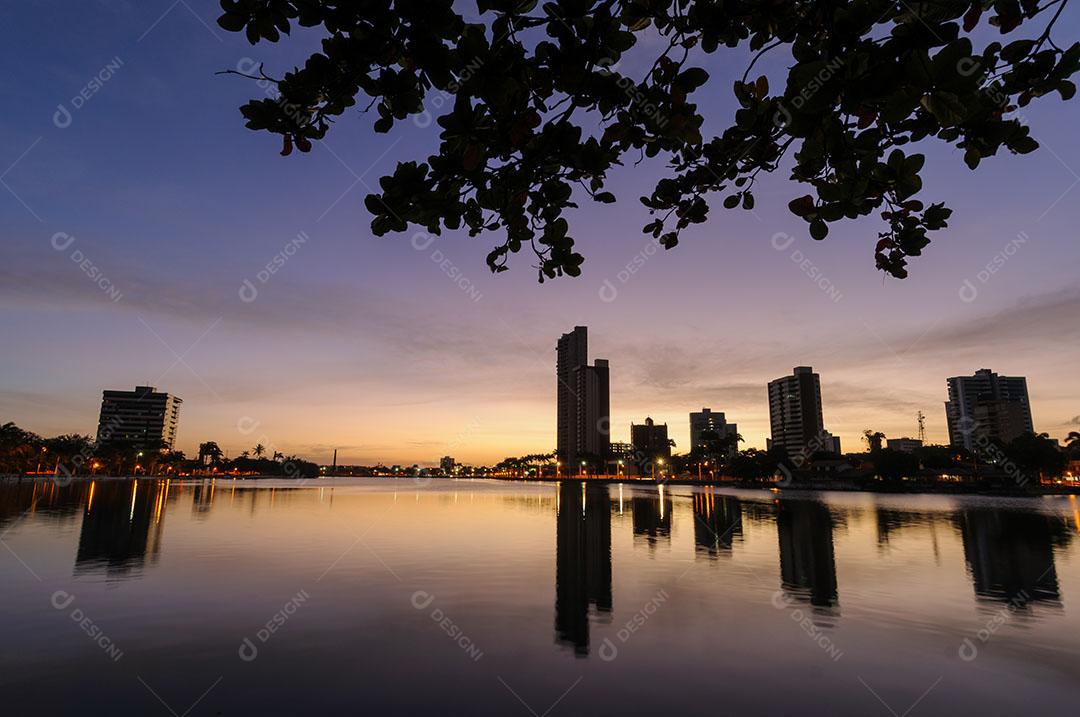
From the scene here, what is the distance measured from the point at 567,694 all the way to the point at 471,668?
2.10m

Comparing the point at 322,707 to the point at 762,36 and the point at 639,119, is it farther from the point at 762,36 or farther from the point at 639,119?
the point at 762,36

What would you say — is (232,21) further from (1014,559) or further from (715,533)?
(715,533)

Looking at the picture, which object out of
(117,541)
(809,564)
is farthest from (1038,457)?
(117,541)

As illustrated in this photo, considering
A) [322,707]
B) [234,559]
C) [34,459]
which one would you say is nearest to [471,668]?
[322,707]

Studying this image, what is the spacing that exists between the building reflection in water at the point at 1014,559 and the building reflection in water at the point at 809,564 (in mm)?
4336

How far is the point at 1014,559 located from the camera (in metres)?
22.7

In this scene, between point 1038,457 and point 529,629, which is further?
point 1038,457

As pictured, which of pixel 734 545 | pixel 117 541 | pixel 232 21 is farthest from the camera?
pixel 734 545

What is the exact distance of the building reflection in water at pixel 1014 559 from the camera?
1620 centimetres

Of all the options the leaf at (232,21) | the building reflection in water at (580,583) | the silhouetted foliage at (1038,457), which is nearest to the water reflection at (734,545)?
the building reflection in water at (580,583)

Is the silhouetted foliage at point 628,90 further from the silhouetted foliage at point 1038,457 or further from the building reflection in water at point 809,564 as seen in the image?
the silhouetted foliage at point 1038,457

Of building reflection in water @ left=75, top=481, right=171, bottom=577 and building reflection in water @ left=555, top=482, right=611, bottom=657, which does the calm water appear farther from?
building reflection in water @ left=75, top=481, right=171, bottom=577

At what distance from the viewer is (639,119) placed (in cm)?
354

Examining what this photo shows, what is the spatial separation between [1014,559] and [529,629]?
2299 centimetres
